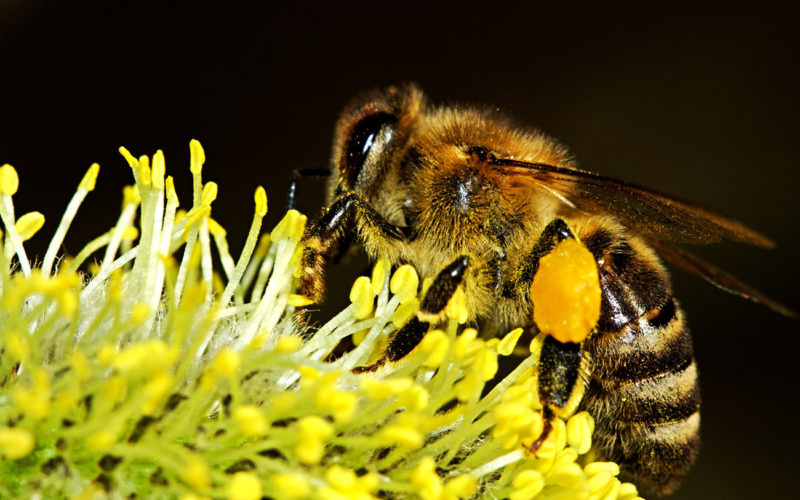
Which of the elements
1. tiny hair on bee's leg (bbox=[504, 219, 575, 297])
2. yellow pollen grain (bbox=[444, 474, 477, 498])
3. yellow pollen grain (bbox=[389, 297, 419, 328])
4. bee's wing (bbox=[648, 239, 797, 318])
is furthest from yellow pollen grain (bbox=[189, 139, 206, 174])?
bee's wing (bbox=[648, 239, 797, 318])

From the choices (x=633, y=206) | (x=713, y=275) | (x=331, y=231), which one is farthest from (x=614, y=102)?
(x=331, y=231)

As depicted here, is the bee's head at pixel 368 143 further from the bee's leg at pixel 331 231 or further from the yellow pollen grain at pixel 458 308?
the yellow pollen grain at pixel 458 308

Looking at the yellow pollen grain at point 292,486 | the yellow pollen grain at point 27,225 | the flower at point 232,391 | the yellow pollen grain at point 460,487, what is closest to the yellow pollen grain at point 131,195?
the flower at point 232,391

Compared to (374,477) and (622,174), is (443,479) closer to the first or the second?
(374,477)

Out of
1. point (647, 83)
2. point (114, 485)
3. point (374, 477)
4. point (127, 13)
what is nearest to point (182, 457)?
point (114, 485)

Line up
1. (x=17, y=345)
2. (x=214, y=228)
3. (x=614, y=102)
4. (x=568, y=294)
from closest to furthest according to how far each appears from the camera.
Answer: (x=17, y=345) < (x=568, y=294) < (x=214, y=228) < (x=614, y=102)

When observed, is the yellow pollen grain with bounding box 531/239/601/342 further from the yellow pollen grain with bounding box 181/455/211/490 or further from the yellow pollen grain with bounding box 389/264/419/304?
the yellow pollen grain with bounding box 181/455/211/490

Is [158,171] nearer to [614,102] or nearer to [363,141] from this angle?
[363,141]

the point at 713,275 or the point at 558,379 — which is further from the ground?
the point at 713,275
